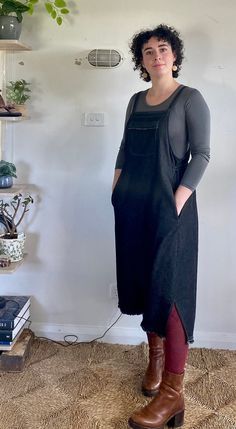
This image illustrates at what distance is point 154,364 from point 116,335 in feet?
1.66

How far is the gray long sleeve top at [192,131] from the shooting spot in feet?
4.92

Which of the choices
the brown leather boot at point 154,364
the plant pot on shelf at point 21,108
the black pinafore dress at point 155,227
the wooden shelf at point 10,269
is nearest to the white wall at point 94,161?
the plant pot on shelf at point 21,108

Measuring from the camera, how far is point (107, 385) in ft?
6.05

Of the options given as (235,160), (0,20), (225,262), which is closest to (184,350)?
(225,262)

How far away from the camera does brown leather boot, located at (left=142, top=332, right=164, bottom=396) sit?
5.83 ft

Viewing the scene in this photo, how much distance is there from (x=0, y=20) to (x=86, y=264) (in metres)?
1.30

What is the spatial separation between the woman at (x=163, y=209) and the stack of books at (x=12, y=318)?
0.66m

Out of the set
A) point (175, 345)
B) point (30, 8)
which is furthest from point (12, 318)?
point (30, 8)

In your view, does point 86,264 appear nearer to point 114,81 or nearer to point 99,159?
point 99,159

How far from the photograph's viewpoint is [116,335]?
2270mm

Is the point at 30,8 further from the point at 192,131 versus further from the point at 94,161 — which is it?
the point at 192,131

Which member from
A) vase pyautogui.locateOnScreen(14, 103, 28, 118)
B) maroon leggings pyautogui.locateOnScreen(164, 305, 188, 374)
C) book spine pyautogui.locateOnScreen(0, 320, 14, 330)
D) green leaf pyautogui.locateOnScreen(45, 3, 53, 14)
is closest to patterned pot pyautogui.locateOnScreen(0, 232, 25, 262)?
book spine pyautogui.locateOnScreen(0, 320, 14, 330)

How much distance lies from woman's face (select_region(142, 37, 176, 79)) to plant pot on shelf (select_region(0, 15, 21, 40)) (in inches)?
28.2

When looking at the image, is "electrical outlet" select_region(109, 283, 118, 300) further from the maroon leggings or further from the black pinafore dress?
the maroon leggings
